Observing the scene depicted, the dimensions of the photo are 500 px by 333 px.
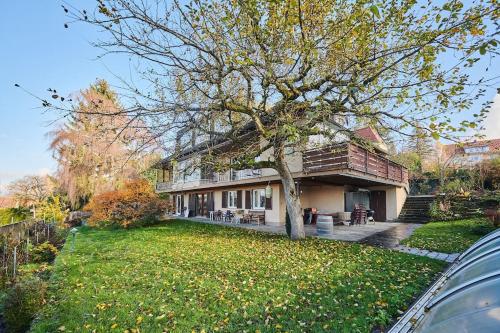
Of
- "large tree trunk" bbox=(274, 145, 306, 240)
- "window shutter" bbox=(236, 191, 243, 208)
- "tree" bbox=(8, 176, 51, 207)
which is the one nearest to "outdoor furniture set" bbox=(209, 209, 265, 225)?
"window shutter" bbox=(236, 191, 243, 208)

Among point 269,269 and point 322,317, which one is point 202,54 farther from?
point 322,317

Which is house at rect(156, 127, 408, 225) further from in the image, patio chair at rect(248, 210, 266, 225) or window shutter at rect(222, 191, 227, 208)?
patio chair at rect(248, 210, 266, 225)

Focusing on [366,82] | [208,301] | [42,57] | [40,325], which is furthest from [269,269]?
[42,57]

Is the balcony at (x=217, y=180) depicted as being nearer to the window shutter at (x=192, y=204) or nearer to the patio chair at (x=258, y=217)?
the window shutter at (x=192, y=204)

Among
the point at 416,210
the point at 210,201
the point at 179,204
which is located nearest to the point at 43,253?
the point at 210,201

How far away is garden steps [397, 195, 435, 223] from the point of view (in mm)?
Result: 20277

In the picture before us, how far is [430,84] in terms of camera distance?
25.0 ft

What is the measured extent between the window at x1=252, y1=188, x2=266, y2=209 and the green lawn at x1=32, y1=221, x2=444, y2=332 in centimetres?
1027

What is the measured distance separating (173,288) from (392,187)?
21755 millimetres

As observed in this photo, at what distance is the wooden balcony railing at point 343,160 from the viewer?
13.5m

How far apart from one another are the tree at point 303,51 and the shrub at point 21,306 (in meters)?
4.05

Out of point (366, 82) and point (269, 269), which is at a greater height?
point (366, 82)

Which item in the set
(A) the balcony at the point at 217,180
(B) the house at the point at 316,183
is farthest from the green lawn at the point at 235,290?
(A) the balcony at the point at 217,180

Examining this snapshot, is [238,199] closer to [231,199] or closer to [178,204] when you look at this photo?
[231,199]
